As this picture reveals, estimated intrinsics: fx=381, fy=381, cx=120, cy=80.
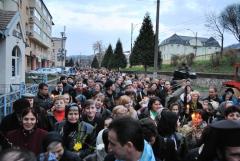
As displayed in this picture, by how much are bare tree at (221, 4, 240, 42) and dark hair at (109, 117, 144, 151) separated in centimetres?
6572

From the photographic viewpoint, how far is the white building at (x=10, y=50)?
67.0 feet

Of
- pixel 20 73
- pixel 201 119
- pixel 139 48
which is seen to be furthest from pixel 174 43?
pixel 201 119

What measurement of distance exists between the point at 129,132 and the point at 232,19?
67.6 m

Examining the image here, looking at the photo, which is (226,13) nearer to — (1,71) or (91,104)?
(1,71)

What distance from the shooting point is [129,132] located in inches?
107

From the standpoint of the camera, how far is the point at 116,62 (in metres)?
65.6

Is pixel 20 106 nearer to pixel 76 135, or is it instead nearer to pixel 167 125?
pixel 76 135

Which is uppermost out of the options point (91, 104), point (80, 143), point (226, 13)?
point (226, 13)

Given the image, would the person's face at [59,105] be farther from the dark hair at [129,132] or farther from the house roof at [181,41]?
the house roof at [181,41]

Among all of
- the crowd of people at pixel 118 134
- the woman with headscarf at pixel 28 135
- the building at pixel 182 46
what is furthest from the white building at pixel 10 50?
the building at pixel 182 46

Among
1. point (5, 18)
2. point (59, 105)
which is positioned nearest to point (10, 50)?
point (5, 18)

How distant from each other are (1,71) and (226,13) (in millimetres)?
55337

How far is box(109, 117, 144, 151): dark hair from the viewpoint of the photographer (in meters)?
2.71

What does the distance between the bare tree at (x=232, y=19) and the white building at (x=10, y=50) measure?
4894 cm
